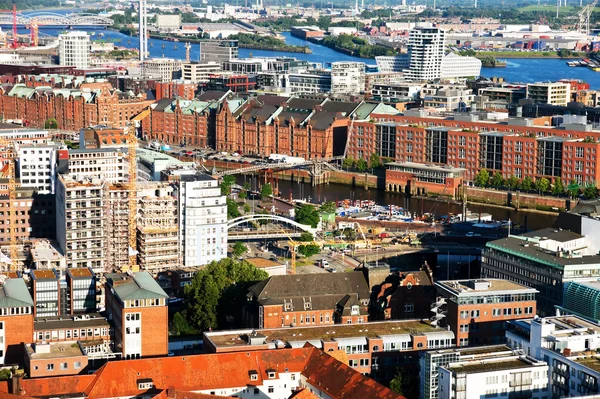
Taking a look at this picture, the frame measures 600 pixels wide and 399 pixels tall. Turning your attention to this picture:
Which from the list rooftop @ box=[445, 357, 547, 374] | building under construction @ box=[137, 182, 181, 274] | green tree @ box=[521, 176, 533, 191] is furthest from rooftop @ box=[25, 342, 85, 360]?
green tree @ box=[521, 176, 533, 191]

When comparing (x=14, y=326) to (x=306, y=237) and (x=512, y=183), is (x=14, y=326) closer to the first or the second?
(x=306, y=237)

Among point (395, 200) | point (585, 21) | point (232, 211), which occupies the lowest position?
point (395, 200)

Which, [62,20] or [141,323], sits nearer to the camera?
[141,323]

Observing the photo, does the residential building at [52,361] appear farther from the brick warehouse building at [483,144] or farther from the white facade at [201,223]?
the brick warehouse building at [483,144]

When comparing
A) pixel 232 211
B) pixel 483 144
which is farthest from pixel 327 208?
pixel 483 144

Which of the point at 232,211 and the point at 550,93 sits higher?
the point at 550,93

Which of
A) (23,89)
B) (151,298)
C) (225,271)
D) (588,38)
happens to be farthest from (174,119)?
(588,38)

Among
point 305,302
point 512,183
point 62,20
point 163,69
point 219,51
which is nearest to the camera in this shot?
point 305,302
